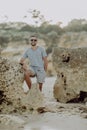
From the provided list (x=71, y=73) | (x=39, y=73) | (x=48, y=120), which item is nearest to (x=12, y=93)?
(x=48, y=120)

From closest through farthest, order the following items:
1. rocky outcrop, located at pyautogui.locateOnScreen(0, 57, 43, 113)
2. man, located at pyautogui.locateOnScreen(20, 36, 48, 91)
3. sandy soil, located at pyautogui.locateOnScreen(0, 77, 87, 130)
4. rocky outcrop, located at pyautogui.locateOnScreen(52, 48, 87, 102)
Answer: sandy soil, located at pyautogui.locateOnScreen(0, 77, 87, 130)
rocky outcrop, located at pyautogui.locateOnScreen(0, 57, 43, 113)
man, located at pyautogui.locateOnScreen(20, 36, 48, 91)
rocky outcrop, located at pyautogui.locateOnScreen(52, 48, 87, 102)

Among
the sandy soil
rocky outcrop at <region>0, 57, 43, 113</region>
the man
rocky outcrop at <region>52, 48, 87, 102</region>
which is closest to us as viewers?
the sandy soil

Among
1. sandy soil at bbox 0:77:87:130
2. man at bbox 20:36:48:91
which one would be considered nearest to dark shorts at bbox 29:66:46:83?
man at bbox 20:36:48:91

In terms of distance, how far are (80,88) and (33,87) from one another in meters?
1.62

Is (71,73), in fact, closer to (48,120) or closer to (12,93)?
(12,93)

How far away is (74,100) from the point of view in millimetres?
8297

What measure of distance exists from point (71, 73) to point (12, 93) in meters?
2.03

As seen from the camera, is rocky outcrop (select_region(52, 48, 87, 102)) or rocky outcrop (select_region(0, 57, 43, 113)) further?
rocky outcrop (select_region(52, 48, 87, 102))

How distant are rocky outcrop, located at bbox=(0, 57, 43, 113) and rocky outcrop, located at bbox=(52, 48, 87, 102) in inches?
68.1

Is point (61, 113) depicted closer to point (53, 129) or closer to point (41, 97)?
point (41, 97)

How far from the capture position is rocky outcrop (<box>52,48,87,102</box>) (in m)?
8.17

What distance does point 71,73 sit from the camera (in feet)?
27.1

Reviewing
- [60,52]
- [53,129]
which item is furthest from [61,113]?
[60,52]

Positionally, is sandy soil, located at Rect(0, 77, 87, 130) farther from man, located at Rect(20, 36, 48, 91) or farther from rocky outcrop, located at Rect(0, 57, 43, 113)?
man, located at Rect(20, 36, 48, 91)
